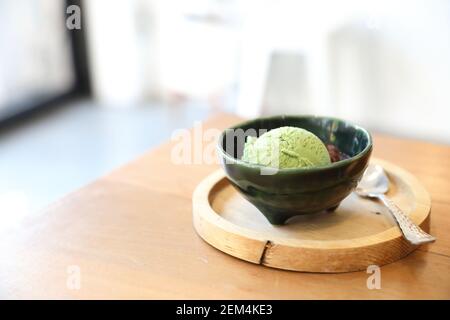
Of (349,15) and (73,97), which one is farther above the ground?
(349,15)

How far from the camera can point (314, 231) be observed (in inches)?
30.4

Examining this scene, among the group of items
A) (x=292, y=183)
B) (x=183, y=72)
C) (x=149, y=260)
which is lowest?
(x=183, y=72)

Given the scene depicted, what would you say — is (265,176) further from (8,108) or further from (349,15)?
(8,108)

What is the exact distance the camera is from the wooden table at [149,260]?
676 mm

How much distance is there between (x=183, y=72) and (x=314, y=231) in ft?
6.47

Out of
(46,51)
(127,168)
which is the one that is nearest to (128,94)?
(46,51)

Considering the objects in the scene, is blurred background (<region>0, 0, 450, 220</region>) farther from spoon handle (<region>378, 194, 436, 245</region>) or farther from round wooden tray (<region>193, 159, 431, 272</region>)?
spoon handle (<region>378, 194, 436, 245</region>)

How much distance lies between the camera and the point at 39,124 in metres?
2.52

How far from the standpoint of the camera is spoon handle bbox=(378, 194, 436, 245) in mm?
712

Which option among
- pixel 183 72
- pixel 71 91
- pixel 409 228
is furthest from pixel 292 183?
pixel 71 91

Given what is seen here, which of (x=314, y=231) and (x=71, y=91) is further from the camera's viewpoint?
(x=71, y=91)

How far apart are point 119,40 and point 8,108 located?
2.05 ft

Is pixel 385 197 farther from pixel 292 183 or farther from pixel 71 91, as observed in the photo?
pixel 71 91
